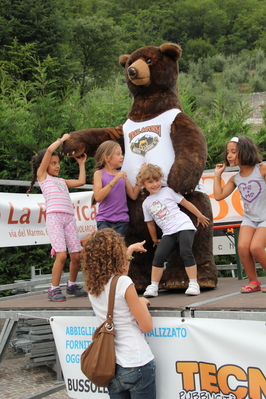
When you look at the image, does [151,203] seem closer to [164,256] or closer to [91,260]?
[164,256]

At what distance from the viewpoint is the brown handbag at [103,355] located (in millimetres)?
2322

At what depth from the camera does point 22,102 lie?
21.9 ft

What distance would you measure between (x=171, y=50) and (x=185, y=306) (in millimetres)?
2197

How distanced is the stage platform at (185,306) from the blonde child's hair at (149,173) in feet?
2.74

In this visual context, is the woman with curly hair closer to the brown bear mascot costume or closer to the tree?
the brown bear mascot costume

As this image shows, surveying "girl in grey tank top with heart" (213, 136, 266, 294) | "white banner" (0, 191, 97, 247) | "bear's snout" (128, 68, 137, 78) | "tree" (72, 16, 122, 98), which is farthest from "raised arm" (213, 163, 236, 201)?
"tree" (72, 16, 122, 98)

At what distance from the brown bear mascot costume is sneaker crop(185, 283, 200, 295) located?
0.17 m

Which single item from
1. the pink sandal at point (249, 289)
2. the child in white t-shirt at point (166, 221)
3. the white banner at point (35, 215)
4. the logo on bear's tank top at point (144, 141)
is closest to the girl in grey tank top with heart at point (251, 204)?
the pink sandal at point (249, 289)

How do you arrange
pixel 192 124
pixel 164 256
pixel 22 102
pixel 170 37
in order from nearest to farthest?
pixel 164 256 < pixel 192 124 < pixel 22 102 < pixel 170 37

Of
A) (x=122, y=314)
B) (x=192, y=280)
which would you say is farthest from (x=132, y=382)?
(x=192, y=280)

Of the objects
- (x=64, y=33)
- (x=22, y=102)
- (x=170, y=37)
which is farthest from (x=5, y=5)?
(x=170, y=37)

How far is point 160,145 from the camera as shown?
3695 millimetres

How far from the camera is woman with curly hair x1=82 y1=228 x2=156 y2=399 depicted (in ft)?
7.77

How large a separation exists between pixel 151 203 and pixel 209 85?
133ft
